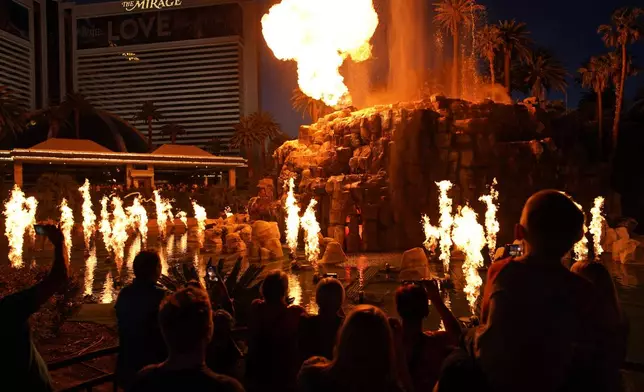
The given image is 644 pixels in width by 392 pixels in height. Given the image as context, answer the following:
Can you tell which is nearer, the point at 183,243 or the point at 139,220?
the point at 183,243

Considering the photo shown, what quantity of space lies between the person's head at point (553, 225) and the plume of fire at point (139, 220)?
29.0 metres

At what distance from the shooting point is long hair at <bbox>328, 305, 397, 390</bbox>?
7.63 ft

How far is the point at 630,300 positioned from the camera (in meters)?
13.1

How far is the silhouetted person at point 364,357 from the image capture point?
2.33 m

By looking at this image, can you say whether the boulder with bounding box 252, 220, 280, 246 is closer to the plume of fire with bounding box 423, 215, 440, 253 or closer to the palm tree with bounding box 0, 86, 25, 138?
the plume of fire with bounding box 423, 215, 440, 253

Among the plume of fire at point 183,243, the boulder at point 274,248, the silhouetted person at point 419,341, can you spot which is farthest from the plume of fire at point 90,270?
the silhouetted person at point 419,341

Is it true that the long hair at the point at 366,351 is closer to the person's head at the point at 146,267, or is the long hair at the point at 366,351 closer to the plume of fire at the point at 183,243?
the person's head at the point at 146,267

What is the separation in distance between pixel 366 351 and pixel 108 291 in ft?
46.0

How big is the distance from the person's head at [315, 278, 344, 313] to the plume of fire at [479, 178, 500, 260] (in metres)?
23.0

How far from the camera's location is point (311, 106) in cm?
4947

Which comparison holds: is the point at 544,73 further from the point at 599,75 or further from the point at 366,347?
the point at 366,347

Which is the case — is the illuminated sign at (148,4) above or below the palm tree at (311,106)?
above

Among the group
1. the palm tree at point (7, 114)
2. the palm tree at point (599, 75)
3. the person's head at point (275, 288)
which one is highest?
the palm tree at point (599, 75)

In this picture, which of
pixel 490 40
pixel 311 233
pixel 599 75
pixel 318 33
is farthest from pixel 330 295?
pixel 490 40
